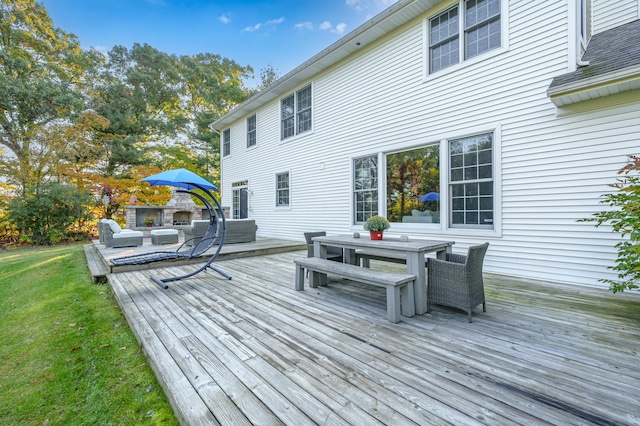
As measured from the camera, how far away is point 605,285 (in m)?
3.77

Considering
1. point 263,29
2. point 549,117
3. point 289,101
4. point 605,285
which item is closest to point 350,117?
point 289,101

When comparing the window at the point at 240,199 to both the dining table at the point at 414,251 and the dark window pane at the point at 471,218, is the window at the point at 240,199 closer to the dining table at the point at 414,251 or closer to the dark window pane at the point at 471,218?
the dining table at the point at 414,251

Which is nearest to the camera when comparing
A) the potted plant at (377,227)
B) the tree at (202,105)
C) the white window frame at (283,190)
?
the potted plant at (377,227)

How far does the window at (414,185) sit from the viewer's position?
5.48 meters

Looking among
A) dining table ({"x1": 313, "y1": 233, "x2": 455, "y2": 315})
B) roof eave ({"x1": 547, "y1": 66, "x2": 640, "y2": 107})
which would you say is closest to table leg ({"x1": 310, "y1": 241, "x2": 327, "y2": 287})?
dining table ({"x1": 313, "y1": 233, "x2": 455, "y2": 315})

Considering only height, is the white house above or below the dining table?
above

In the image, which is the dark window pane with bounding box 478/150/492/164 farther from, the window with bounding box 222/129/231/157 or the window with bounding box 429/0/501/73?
the window with bounding box 222/129/231/157

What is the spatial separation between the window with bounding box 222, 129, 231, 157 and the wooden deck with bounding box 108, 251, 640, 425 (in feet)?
32.4

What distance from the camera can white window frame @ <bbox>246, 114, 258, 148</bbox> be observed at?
10673 millimetres

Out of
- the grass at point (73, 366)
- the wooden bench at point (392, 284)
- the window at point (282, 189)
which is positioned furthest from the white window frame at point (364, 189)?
the grass at point (73, 366)

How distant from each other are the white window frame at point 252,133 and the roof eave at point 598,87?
9153 mm

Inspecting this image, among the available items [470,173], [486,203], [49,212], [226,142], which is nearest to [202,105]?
[226,142]

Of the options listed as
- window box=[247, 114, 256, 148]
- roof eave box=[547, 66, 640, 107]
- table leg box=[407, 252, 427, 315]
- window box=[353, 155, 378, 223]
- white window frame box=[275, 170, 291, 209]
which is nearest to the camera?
table leg box=[407, 252, 427, 315]

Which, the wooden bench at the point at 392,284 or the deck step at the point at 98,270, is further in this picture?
the deck step at the point at 98,270
